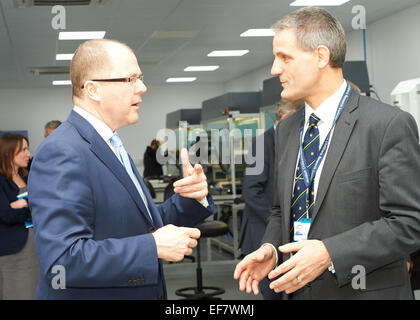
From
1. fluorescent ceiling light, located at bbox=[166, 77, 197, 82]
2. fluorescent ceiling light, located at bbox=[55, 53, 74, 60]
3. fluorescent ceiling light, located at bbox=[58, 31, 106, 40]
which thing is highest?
fluorescent ceiling light, located at bbox=[166, 77, 197, 82]

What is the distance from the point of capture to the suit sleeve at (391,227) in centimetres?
155

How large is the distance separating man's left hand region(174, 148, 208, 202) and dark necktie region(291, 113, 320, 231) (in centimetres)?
32

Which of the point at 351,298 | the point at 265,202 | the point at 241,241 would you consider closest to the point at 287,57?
the point at 351,298

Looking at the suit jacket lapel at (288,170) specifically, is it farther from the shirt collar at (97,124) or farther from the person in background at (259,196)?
the person in background at (259,196)

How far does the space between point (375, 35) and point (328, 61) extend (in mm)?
8098

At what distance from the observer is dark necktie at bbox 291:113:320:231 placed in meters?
1.77

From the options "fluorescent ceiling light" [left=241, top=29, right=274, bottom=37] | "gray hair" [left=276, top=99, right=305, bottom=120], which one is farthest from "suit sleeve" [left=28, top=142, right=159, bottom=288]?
"fluorescent ceiling light" [left=241, top=29, right=274, bottom=37]

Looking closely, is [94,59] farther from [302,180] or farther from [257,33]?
[257,33]

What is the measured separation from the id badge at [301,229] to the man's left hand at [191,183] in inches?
13.3

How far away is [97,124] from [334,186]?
2.54 ft

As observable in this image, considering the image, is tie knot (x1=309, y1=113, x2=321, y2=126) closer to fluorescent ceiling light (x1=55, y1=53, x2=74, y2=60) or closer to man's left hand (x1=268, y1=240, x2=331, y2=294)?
man's left hand (x1=268, y1=240, x2=331, y2=294)

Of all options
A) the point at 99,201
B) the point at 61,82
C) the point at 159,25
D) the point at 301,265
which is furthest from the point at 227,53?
the point at 301,265

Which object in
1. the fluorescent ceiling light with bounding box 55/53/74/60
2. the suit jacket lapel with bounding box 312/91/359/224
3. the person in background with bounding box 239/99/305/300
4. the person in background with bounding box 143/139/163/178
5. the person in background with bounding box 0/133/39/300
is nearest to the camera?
the suit jacket lapel with bounding box 312/91/359/224

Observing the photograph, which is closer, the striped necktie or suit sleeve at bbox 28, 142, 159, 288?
suit sleeve at bbox 28, 142, 159, 288
